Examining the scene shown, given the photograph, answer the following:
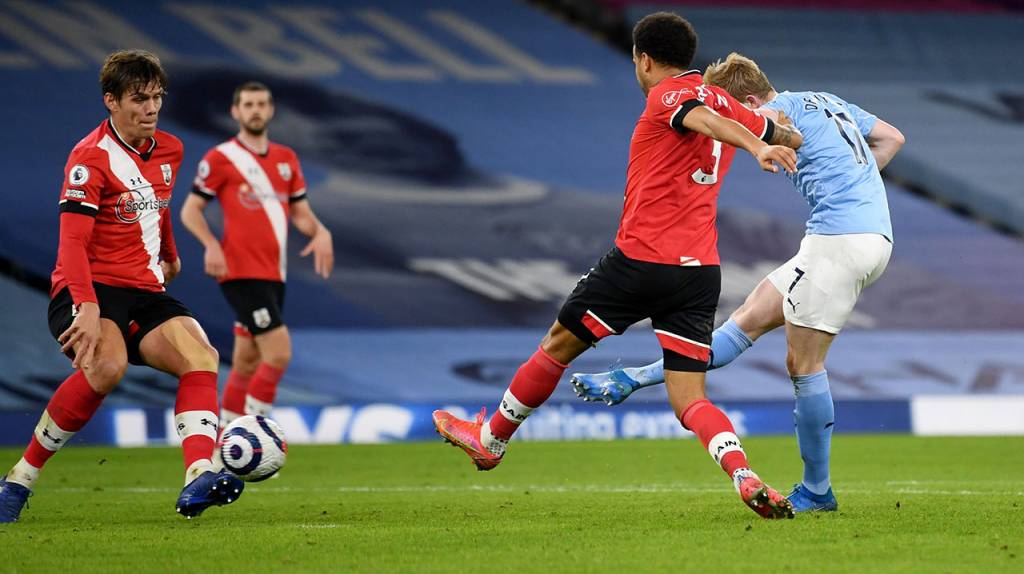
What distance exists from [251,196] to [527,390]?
14.3 ft

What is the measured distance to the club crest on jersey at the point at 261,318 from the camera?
9914 mm

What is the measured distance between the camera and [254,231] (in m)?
10.1

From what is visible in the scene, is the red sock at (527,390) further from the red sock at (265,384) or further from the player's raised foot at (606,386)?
the red sock at (265,384)

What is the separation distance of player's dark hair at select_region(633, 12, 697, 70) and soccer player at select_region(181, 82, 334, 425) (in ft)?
13.8

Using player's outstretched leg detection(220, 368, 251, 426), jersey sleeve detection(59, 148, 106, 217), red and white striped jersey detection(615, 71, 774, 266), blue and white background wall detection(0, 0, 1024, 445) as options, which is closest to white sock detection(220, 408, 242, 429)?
player's outstretched leg detection(220, 368, 251, 426)

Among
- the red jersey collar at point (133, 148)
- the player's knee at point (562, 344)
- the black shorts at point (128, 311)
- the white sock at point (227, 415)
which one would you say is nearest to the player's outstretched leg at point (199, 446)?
the black shorts at point (128, 311)

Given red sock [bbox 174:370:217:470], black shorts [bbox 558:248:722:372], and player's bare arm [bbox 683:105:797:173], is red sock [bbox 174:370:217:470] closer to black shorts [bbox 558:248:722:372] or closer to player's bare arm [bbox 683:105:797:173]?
black shorts [bbox 558:248:722:372]

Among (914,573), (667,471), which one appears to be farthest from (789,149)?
(667,471)

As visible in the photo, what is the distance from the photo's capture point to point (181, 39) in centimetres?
1958

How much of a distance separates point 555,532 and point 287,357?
451cm

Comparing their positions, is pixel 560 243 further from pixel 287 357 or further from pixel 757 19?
pixel 287 357

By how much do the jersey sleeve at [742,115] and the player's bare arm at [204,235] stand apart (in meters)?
4.68

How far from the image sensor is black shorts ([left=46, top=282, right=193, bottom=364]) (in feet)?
20.7

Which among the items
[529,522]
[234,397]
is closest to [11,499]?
[529,522]
